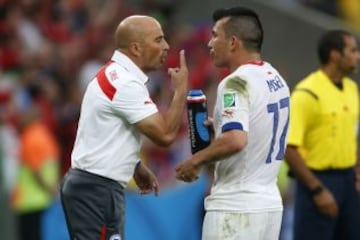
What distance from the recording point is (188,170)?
27.8 ft

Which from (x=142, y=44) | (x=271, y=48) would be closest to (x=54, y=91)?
(x=271, y=48)

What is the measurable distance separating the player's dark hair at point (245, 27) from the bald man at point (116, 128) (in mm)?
385

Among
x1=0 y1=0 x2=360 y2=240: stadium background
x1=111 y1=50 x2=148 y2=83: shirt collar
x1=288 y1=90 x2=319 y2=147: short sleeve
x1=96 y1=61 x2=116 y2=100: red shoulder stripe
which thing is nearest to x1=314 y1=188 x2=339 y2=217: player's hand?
x1=288 y1=90 x2=319 y2=147: short sleeve

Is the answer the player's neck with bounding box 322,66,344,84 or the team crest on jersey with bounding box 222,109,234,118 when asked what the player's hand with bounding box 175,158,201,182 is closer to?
the team crest on jersey with bounding box 222,109,234,118

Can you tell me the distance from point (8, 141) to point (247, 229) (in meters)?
6.07

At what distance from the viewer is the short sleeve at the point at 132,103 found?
857 centimetres

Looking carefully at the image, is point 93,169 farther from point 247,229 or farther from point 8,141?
point 8,141

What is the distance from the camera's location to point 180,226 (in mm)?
13422

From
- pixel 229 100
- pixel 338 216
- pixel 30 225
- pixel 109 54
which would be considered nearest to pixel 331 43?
pixel 338 216

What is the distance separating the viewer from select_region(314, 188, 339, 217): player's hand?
10.5 m

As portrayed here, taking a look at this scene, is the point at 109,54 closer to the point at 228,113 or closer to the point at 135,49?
the point at 135,49

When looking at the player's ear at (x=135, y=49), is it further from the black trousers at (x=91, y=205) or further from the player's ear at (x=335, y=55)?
the player's ear at (x=335, y=55)

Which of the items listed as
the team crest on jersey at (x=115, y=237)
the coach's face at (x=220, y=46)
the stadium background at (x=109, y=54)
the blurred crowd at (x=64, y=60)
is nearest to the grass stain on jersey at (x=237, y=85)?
the coach's face at (x=220, y=46)

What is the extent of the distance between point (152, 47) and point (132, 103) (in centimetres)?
44
